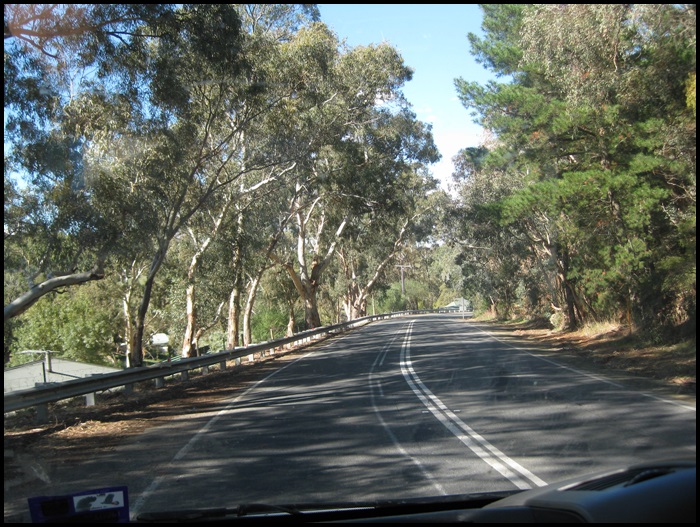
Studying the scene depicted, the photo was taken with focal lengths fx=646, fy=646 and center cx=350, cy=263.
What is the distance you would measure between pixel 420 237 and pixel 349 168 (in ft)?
90.2

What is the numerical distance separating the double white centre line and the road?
0.8 inches

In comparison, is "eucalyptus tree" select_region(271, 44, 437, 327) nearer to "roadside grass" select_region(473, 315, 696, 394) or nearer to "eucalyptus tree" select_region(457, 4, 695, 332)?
"eucalyptus tree" select_region(457, 4, 695, 332)

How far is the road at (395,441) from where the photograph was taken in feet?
21.3

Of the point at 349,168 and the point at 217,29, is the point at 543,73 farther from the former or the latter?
the point at 217,29

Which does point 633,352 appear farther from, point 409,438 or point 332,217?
point 332,217

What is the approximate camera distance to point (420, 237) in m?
53.4

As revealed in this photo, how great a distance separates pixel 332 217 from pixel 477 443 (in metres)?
25.3

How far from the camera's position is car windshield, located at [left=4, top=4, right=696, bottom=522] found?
761cm


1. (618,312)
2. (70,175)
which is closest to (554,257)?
(618,312)

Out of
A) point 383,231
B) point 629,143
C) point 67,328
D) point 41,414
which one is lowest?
point 41,414

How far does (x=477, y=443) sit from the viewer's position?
8297 millimetres

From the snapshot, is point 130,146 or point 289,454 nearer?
point 289,454

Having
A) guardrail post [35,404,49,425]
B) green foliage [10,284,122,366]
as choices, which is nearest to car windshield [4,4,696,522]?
guardrail post [35,404,49,425]

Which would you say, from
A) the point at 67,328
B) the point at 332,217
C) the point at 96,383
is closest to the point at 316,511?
the point at 96,383
